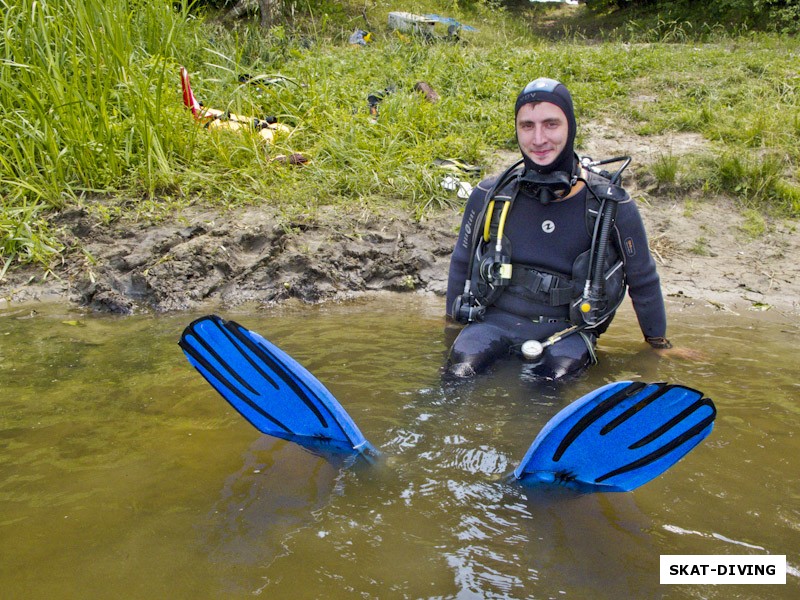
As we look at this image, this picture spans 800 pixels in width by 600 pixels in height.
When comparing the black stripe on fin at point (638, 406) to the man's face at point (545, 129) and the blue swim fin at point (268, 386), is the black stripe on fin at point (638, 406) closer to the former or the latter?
the blue swim fin at point (268, 386)

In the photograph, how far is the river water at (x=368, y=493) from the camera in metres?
1.96

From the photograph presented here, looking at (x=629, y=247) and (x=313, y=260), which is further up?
(x=629, y=247)

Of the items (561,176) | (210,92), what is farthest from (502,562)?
(210,92)

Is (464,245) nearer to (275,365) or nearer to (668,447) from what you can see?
(275,365)

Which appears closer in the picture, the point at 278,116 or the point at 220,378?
the point at 220,378

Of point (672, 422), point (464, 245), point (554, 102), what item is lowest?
point (672, 422)

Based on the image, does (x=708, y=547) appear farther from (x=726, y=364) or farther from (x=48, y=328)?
(x=48, y=328)

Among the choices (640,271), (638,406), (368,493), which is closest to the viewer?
(638,406)

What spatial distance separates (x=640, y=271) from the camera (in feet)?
10.6

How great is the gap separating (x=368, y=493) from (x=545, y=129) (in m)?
1.69

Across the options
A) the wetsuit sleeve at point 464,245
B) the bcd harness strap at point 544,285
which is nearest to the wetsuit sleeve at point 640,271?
the bcd harness strap at point 544,285

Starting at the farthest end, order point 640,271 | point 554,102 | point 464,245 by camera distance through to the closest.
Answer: point 464,245 → point 640,271 → point 554,102

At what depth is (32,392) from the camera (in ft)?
10.4

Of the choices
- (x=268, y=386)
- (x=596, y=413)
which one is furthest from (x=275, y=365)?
(x=596, y=413)
